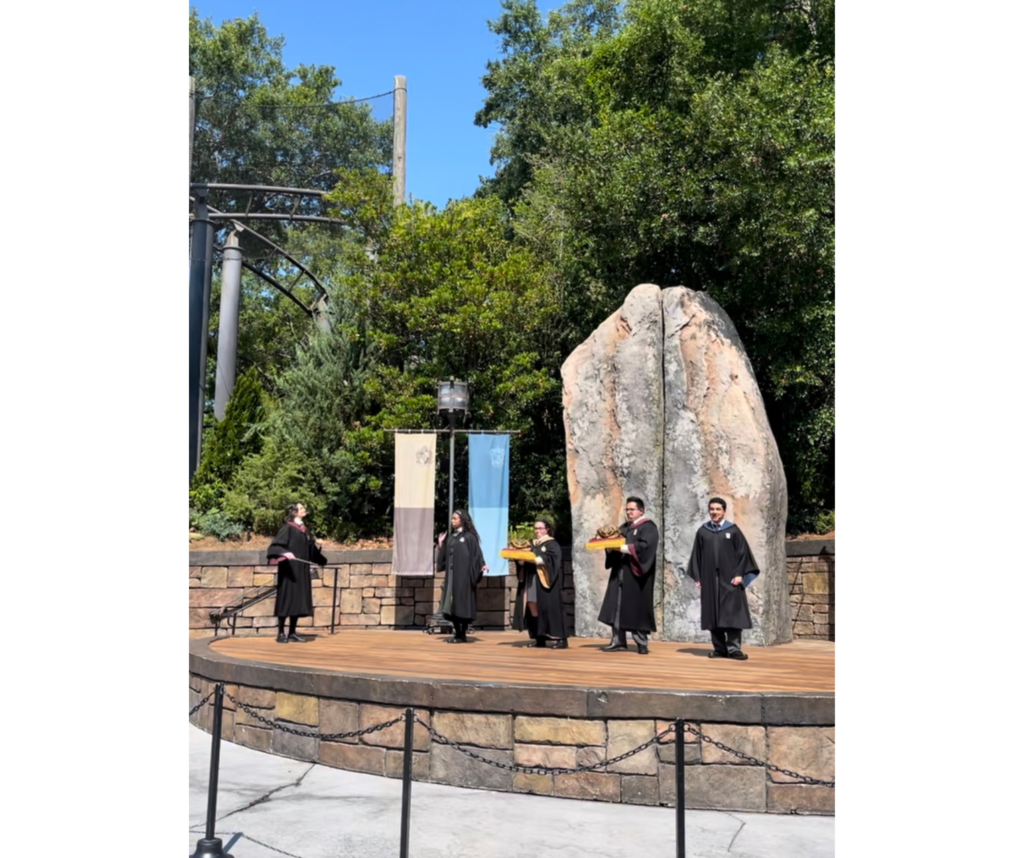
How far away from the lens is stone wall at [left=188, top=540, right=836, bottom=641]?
46.6 feet

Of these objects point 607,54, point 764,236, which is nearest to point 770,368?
point 764,236

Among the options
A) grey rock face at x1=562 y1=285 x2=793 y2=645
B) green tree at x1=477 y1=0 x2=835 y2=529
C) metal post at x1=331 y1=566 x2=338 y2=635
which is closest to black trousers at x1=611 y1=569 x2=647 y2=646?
grey rock face at x1=562 y1=285 x2=793 y2=645

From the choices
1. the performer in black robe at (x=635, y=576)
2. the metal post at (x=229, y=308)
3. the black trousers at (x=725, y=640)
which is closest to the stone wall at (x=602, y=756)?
the black trousers at (x=725, y=640)

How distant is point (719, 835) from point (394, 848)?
1.96 m

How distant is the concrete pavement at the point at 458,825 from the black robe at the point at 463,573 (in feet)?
13.7

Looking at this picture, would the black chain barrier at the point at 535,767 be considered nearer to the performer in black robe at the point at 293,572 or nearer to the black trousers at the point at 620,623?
the performer in black robe at the point at 293,572

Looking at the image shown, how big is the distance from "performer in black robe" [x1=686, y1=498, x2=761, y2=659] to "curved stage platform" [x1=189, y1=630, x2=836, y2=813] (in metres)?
0.63

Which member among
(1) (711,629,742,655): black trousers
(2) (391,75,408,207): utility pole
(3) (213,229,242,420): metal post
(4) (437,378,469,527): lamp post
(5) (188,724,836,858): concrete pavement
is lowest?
(5) (188,724,836,858): concrete pavement

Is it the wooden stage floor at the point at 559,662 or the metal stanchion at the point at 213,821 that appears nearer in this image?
the metal stanchion at the point at 213,821

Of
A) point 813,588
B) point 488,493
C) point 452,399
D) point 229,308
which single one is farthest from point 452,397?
point 229,308

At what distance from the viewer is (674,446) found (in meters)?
12.1

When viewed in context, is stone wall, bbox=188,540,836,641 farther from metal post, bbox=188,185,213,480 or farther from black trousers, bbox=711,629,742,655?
metal post, bbox=188,185,213,480

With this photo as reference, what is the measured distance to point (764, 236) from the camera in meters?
14.4

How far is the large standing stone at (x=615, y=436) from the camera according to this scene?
12.4 meters
